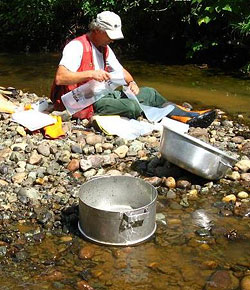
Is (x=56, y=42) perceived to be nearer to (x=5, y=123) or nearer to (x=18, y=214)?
(x=5, y=123)

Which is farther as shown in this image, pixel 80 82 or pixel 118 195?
pixel 80 82

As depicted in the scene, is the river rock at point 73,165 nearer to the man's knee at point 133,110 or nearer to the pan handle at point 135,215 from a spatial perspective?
the man's knee at point 133,110

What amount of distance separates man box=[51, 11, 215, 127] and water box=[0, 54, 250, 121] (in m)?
1.19

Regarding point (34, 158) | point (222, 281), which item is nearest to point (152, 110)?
point (34, 158)

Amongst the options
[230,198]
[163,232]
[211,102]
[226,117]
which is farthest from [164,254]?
[211,102]

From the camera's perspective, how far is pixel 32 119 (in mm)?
5254

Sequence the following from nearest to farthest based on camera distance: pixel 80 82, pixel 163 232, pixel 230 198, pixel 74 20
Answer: pixel 163 232, pixel 230 198, pixel 80 82, pixel 74 20

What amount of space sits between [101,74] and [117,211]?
80.8 inches

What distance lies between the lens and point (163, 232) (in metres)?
3.66

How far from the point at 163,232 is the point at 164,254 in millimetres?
288

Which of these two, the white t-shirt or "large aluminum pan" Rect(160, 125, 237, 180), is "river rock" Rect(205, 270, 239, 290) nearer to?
"large aluminum pan" Rect(160, 125, 237, 180)

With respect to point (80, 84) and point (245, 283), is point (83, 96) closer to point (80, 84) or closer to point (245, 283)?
point (80, 84)

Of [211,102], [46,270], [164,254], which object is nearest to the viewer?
[46,270]

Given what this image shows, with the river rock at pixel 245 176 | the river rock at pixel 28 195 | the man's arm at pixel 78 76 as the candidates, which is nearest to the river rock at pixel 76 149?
the man's arm at pixel 78 76
